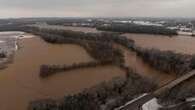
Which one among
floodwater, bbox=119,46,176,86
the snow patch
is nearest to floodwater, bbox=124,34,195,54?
floodwater, bbox=119,46,176,86

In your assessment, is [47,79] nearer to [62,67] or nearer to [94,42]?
[62,67]

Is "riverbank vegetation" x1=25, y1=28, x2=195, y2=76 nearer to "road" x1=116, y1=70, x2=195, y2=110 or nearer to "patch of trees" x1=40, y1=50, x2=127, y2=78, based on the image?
"patch of trees" x1=40, y1=50, x2=127, y2=78

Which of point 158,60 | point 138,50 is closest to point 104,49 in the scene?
point 138,50

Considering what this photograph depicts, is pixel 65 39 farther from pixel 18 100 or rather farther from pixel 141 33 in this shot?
pixel 18 100

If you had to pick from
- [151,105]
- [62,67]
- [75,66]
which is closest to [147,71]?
[75,66]

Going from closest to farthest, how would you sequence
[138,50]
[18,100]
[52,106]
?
[52,106]
[18,100]
[138,50]

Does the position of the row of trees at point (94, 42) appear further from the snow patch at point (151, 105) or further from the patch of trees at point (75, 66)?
the snow patch at point (151, 105)
